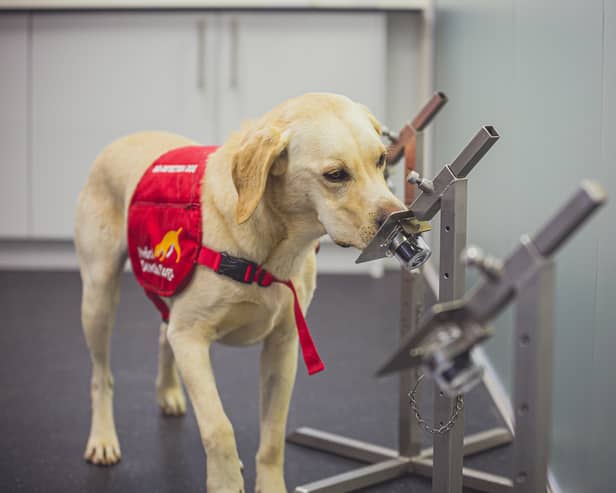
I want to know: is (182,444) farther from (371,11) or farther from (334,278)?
(371,11)

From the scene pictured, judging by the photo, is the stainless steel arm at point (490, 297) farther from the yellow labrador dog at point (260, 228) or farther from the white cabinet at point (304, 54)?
the white cabinet at point (304, 54)

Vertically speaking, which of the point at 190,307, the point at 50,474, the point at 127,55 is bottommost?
the point at 50,474

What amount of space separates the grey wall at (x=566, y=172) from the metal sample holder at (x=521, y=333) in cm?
55

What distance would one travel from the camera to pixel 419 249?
1471 millimetres

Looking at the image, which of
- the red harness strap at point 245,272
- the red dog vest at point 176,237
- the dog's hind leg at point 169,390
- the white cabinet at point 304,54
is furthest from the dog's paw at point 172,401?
the white cabinet at point 304,54

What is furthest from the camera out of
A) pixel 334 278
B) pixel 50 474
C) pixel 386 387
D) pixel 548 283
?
pixel 334 278

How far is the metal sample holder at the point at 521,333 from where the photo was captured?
946 mm

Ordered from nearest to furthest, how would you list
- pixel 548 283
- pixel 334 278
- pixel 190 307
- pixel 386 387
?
pixel 548 283
pixel 190 307
pixel 386 387
pixel 334 278

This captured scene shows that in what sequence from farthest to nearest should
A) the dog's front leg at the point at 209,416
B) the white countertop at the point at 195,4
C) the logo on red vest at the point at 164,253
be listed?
the white countertop at the point at 195,4 < the logo on red vest at the point at 164,253 < the dog's front leg at the point at 209,416

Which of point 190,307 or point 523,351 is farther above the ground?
point 523,351

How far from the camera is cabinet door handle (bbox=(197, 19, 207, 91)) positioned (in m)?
4.63

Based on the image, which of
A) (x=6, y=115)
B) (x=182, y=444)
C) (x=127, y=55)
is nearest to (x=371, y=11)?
(x=127, y=55)

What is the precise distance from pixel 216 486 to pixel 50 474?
63 cm

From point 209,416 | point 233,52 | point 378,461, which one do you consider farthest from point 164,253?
point 233,52
